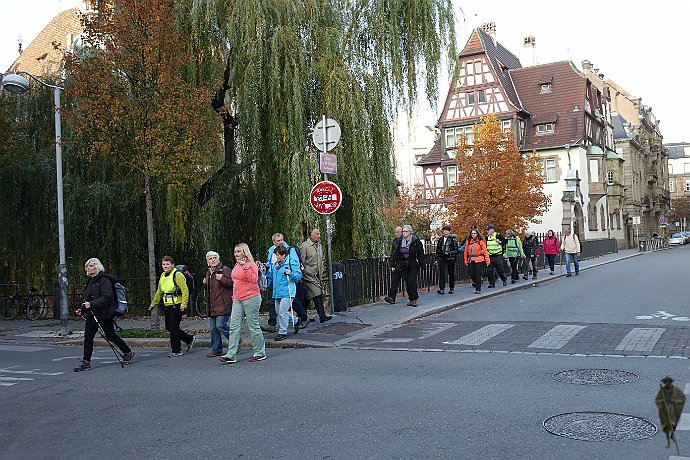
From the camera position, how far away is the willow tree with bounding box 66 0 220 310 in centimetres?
1354

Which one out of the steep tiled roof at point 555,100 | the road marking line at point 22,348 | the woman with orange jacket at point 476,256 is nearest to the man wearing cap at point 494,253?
the woman with orange jacket at point 476,256

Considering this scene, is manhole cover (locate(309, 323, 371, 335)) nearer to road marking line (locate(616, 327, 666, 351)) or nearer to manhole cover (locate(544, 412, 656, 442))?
road marking line (locate(616, 327, 666, 351))

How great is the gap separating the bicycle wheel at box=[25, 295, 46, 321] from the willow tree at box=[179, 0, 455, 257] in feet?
18.8

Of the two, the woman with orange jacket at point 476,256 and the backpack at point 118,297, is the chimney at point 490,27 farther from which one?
the backpack at point 118,297

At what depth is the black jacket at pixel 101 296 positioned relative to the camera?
10.4 meters

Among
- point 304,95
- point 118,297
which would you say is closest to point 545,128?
point 304,95

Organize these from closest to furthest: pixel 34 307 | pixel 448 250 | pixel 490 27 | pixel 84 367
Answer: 1. pixel 84 367
2. pixel 34 307
3. pixel 448 250
4. pixel 490 27

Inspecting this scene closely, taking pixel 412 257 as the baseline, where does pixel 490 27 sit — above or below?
above

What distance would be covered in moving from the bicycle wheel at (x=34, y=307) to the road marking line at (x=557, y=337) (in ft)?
43.1

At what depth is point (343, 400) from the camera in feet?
23.6

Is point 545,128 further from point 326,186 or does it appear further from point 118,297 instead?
point 118,297

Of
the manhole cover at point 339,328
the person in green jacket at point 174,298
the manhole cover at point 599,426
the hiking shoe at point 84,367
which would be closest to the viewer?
the manhole cover at point 599,426

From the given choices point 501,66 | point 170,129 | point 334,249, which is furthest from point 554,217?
point 170,129

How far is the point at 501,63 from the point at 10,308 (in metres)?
45.3
